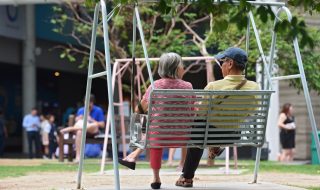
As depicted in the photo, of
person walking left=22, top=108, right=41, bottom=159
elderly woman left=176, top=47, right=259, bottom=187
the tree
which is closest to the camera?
elderly woman left=176, top=47, right=259, bottom=187

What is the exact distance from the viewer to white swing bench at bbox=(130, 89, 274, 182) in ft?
24.5

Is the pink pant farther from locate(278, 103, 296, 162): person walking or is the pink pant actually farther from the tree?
locate(278, 103, 296, 162): person walking

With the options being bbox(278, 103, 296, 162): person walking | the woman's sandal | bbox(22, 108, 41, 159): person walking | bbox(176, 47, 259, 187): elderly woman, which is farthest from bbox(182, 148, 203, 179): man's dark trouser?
bbox(22, 108, 41, 159): person walking

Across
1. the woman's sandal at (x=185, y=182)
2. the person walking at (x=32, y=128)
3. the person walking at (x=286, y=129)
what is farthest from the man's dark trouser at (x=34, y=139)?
the woman's sandal at (x=185, y=182)

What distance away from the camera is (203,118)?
300 inches

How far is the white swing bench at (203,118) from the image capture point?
7457 mm

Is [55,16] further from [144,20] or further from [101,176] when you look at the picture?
[101,176]

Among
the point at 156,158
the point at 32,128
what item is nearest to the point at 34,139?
the point at 32,128

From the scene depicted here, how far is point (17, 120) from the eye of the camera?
121ft

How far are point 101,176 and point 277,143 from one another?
12763mm

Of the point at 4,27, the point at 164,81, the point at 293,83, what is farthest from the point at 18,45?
the point at 164,81

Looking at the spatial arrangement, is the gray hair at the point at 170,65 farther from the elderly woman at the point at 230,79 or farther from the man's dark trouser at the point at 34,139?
the man's dark trouser at the point at 34,139

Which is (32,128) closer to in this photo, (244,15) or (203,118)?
(203,118)

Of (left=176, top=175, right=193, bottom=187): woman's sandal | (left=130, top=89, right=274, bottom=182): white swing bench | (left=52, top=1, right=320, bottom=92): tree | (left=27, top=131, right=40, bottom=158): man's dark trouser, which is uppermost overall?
(left=52, top=1, right=320, bottom=92): tree
